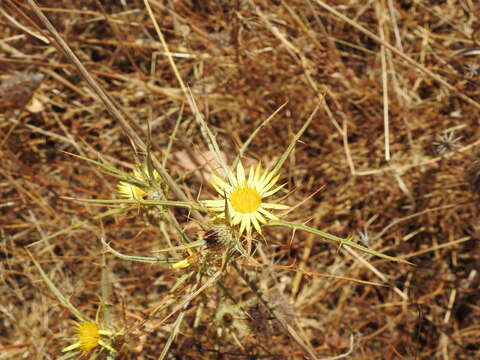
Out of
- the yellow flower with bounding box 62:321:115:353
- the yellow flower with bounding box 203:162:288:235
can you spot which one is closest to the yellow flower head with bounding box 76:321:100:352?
the yellow flower with bounding box 62:321:115:353

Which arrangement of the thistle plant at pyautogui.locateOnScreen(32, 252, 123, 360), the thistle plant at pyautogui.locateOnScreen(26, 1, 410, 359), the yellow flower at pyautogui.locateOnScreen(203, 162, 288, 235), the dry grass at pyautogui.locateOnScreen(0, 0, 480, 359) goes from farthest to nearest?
the dry grass at pyautogui.locateOnScreen(0, 0, 480, 359) → the thistle plant at pyautogui.locateOnScreen(32, 252, 123, 360) → the yellow flower at pyautogui.locateOnScreen(203, 162, 288, 235) → the thistle plant at pyautogui.locateOnScreen(26, 1, 410, 359)

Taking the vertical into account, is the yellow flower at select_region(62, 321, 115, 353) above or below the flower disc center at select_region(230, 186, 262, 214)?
below

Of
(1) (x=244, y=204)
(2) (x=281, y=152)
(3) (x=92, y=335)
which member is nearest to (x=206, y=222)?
(1) (x=244, y=204)

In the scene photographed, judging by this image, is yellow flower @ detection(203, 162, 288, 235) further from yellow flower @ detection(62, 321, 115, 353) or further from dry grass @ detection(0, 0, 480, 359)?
dry grass @ detection(0, 0, 480, 359)

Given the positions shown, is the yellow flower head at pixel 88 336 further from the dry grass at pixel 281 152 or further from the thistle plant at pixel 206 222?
the dry grass at pixel 281 152

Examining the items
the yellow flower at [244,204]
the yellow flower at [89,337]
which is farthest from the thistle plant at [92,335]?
the yellow flower at [244,204]
